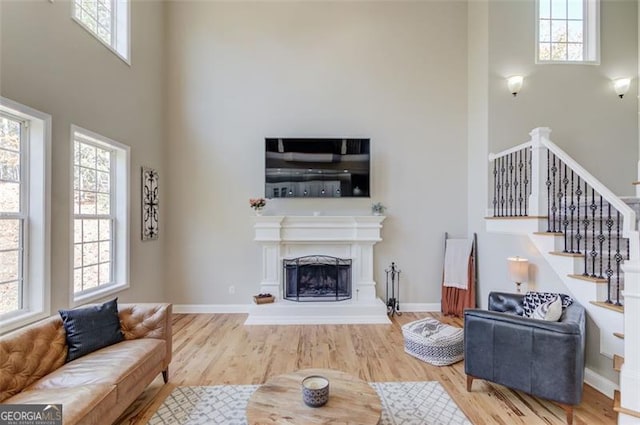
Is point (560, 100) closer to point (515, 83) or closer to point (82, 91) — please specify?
point (515, 83)

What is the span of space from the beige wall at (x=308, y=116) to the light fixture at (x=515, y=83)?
729 mm

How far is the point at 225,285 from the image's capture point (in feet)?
16.4

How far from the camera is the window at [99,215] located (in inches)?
136

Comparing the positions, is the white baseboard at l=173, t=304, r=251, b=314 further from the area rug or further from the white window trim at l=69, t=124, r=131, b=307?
the area rug

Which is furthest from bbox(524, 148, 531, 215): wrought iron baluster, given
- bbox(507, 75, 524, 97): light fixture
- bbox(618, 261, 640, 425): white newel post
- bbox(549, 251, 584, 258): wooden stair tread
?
bbox(618, 261, 640, 425): white newel post

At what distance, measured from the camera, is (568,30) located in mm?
4688

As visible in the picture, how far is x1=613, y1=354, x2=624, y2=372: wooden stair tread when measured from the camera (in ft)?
7.93

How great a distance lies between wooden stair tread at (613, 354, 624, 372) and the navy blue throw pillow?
397 cm

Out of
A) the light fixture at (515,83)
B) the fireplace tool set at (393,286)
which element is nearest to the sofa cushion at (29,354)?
the fireplace tool set at (393,286)

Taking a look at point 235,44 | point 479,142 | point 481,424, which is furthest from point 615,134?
point 235,44

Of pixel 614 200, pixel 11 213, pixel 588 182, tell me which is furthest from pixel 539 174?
pixel 11 213

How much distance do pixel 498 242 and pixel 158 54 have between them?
18.6 feet

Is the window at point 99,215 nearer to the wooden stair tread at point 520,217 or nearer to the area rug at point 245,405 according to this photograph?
the area rug at point 245,405

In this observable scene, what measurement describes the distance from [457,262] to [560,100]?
278 centimetres
